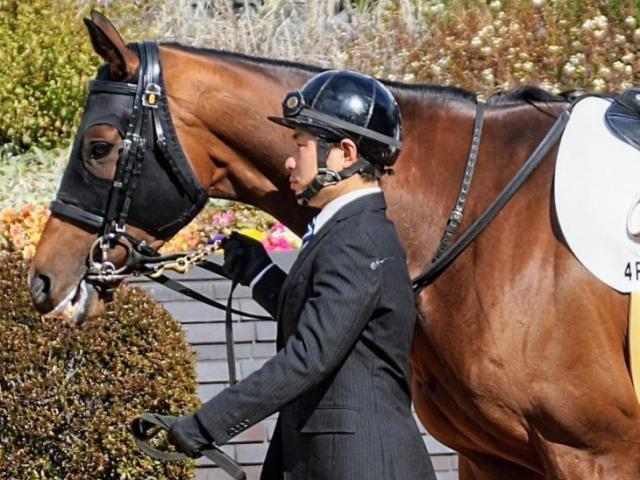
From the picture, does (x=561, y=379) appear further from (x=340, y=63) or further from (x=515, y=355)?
(x=340, y=63)

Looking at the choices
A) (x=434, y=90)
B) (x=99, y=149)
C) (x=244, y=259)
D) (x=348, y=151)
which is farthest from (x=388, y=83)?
(x=99, y=149)

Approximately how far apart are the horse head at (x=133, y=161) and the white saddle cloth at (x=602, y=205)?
35.3 inches

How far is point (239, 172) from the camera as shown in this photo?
449cm

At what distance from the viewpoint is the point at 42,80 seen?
8406mm

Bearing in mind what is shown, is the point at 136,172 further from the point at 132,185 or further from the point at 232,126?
the point at 232,126

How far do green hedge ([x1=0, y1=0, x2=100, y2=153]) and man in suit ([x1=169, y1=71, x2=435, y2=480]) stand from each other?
4.74 metres

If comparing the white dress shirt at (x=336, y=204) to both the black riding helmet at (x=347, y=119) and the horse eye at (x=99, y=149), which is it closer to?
the black riding helmet at (x=347, y=119)

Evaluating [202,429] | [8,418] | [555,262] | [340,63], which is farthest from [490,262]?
[340,63]

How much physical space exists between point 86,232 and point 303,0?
5902 millimetres

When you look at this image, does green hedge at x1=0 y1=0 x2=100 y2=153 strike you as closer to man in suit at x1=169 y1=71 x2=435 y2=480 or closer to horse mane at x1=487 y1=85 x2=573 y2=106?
horse mane at x1=487 y1=85 x2=573 y2=106

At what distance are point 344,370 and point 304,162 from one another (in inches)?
22.6

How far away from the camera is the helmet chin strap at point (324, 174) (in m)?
3.71

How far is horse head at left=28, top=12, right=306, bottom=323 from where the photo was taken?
4.33 metres

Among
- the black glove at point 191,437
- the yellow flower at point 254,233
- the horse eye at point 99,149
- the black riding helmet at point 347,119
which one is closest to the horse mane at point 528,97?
the black riding helmet at point 347,119
